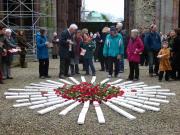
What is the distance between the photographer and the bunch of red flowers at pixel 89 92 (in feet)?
31.2

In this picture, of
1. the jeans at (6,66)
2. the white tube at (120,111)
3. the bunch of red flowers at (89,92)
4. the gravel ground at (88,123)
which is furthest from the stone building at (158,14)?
the white tube at (120,111)

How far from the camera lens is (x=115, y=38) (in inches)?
523

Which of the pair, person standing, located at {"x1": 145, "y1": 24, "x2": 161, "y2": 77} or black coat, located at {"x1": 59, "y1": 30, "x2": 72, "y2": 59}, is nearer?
black coat, located at {"x1": 59, "y1": 30, "x2": 72, "y2": 59}

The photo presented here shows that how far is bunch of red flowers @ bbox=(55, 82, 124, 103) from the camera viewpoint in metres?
9.52

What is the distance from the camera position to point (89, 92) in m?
9.77

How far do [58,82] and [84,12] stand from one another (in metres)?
48.6

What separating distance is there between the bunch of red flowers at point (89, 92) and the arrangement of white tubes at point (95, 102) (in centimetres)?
17

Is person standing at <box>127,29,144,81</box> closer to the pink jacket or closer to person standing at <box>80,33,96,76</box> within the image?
the pink jacket

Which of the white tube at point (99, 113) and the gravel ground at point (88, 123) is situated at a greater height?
the white tube at point (99, 113)

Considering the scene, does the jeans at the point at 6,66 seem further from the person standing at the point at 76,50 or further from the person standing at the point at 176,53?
the person standing at the point at 176,53

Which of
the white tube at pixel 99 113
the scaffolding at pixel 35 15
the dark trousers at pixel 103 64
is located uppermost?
the scaffolding at pixel 35 15

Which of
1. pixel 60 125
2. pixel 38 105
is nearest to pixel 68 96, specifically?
pixel 38 105

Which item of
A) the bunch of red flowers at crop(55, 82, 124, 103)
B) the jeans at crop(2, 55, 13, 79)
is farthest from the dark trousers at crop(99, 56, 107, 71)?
the bunch of red flowers at crop(55, 82, 124, 103)

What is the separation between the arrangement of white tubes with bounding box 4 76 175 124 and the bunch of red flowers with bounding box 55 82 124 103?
6.5 inches
